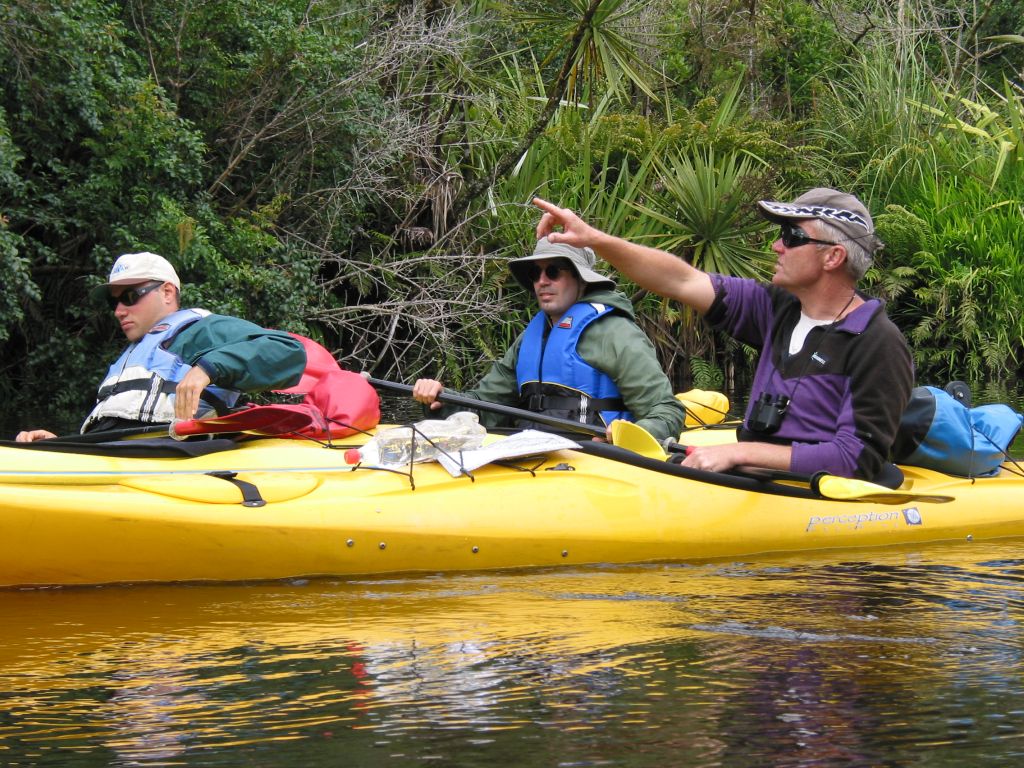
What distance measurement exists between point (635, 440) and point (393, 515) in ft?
3.29

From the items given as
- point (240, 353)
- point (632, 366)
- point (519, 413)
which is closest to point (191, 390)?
point (240, 353)

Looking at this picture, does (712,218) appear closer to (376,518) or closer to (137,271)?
(137,271)

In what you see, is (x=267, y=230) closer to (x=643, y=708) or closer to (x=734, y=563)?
(x=734, y=563)

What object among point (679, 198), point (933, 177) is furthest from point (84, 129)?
point (933, 177)

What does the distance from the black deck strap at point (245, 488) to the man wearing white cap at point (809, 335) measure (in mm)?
1414

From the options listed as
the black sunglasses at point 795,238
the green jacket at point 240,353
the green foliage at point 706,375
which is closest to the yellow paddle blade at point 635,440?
the black sunglasses at point 795,238

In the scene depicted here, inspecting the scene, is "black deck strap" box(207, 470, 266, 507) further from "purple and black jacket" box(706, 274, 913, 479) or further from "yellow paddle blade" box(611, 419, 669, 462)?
"purple and black jacket" box(706, 274, 913, 479)

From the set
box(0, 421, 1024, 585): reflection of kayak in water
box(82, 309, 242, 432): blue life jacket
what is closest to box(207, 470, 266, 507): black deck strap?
box(0, 421, 1024, 585): reflection of kayak in water

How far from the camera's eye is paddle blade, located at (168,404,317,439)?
186 inches

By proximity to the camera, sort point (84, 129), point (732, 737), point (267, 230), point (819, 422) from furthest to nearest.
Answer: point (267, 230) → point (84, 129) → point (819, 422) → point (732, 737)

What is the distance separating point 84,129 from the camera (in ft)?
29.2

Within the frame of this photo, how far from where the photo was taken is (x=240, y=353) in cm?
466

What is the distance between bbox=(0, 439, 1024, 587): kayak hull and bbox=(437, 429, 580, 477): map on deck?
5 centimetres

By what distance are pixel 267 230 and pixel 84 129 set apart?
191 centimetres
